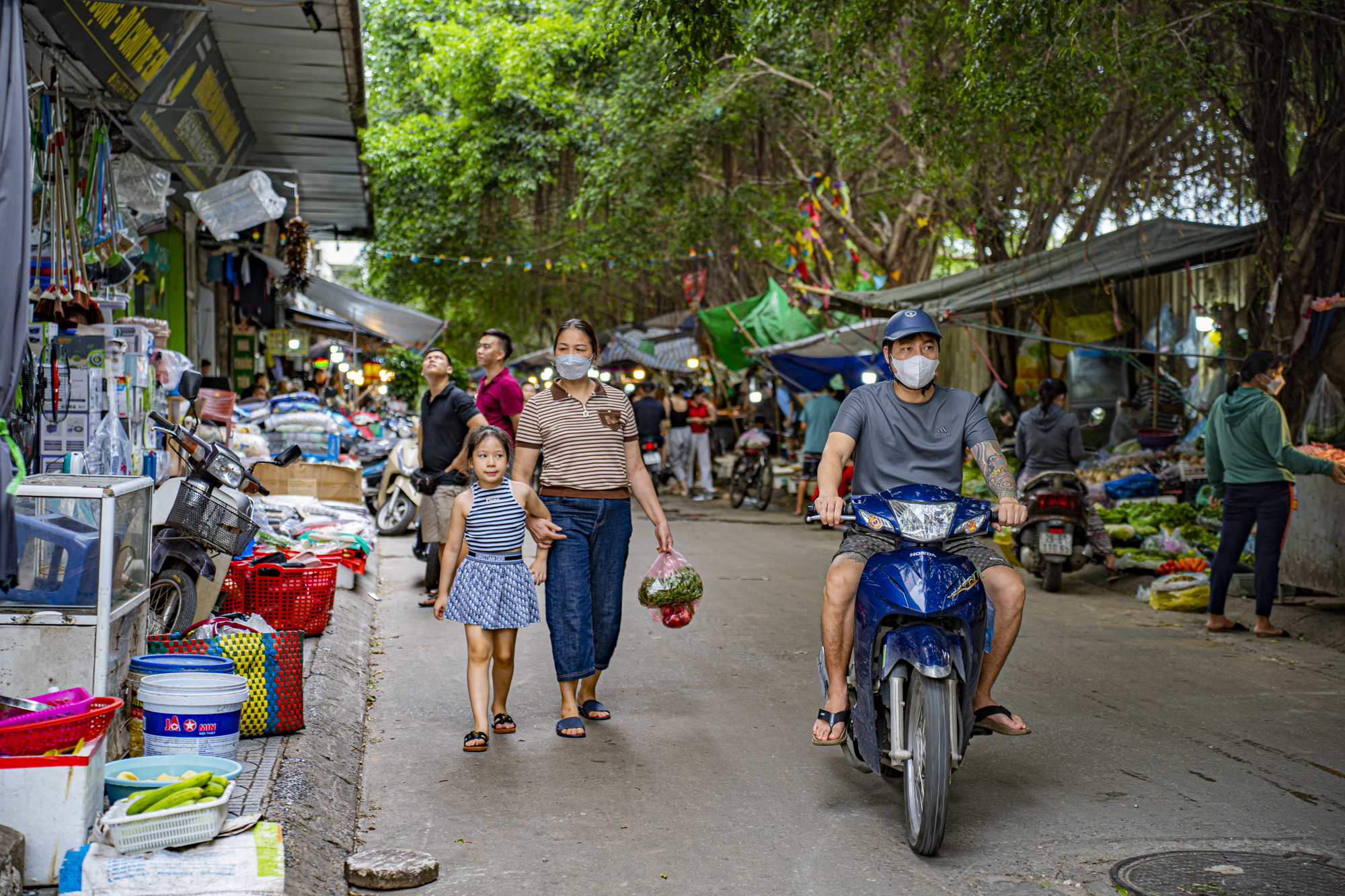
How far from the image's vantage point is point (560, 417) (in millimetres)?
5559

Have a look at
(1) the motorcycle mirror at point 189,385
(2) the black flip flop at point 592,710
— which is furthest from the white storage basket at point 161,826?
(1) the motorcycle mirror at point 189,385

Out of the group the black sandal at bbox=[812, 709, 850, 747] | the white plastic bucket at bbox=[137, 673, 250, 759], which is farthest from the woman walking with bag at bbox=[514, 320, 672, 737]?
the white plastic bucket at bbox=[137, 673, 250, 759]

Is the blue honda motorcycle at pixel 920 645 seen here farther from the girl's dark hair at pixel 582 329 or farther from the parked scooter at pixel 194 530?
the parked scooter at pixel 194 530

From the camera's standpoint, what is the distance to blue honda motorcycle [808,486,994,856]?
151 inches

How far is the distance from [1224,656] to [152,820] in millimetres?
6424

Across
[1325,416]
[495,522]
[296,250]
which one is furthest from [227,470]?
[1325,416]

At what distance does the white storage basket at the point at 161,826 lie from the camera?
322 cm

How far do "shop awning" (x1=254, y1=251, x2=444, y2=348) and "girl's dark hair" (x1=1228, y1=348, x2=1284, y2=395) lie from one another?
1374 cm

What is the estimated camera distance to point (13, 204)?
3.83 metres

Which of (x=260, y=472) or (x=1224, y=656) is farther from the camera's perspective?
(x=260, y=472)

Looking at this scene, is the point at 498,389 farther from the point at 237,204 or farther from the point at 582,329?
the point at 237,204

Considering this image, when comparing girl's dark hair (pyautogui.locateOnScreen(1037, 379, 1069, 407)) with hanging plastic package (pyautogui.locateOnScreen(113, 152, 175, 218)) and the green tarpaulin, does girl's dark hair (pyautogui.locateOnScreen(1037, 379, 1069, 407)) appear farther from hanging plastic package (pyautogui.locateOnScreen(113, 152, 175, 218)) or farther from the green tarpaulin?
the green tarpaulin

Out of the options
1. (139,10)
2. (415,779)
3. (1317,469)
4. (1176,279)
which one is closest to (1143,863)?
(415,779)

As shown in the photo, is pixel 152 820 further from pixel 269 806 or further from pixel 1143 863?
pixel 1143 863
